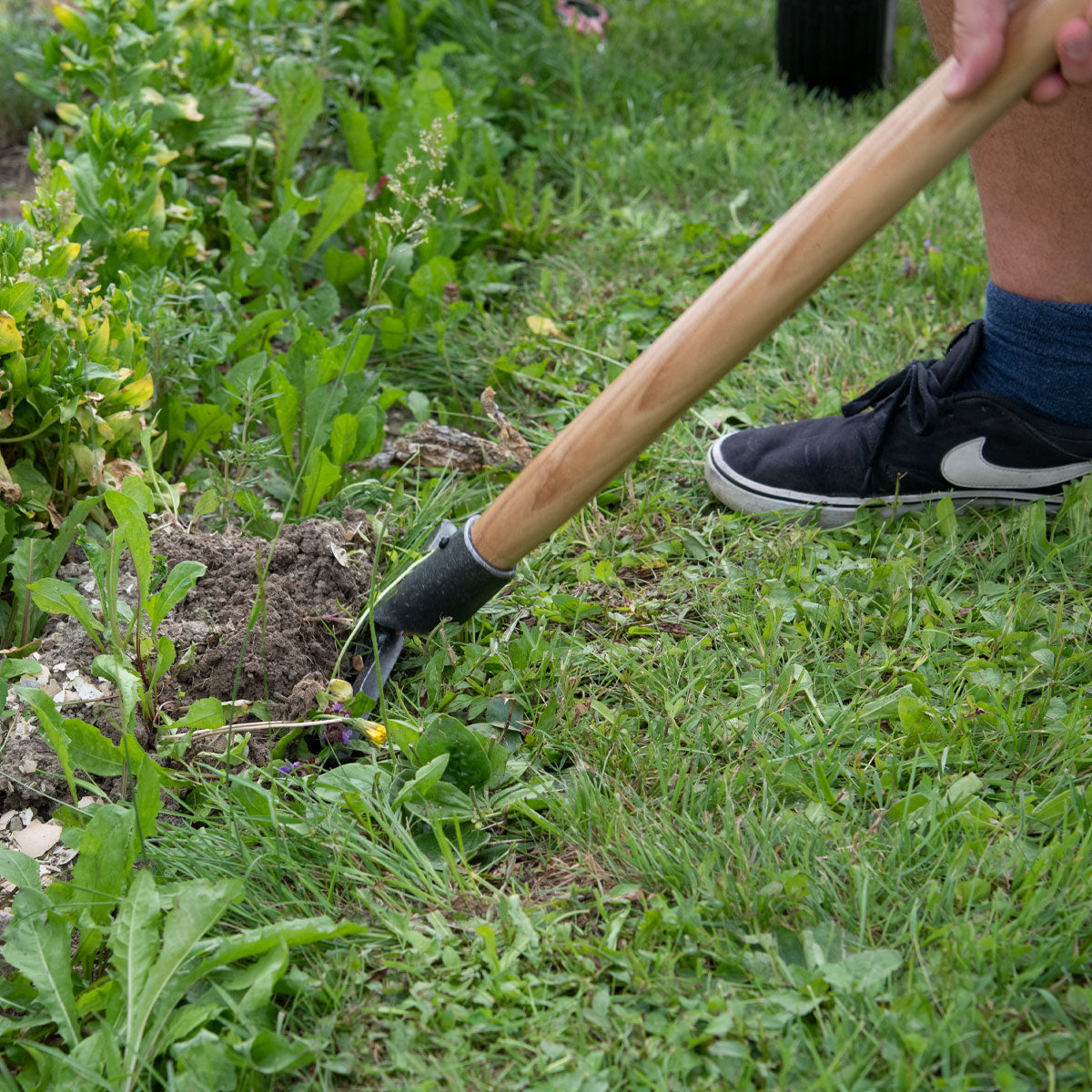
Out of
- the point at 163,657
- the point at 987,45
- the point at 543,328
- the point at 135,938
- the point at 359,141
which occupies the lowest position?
the point at 135,938

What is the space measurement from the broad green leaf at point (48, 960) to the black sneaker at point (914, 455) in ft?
4.48

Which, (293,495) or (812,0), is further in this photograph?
(812,0)

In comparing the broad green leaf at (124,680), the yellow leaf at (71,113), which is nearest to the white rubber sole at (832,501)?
the broad green leaf at (124,680)

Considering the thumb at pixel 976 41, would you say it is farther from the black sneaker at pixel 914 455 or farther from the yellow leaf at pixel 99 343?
the yellow leaf at pixel 99 343

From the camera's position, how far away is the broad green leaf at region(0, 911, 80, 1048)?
4.15 feet

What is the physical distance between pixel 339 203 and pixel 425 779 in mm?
1728

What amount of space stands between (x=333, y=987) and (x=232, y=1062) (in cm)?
14

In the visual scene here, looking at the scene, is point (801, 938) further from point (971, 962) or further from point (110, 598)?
point (110, 598)

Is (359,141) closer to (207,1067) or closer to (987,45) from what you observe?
(987,45)

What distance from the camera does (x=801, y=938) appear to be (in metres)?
1.28

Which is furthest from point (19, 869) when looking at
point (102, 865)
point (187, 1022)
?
point (187, 1022)

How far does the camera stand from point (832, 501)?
82.0 inches

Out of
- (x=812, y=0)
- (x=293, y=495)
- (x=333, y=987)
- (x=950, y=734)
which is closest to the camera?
(x=333, y=987)

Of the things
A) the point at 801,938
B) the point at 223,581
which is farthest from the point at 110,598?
the point at 801,938
